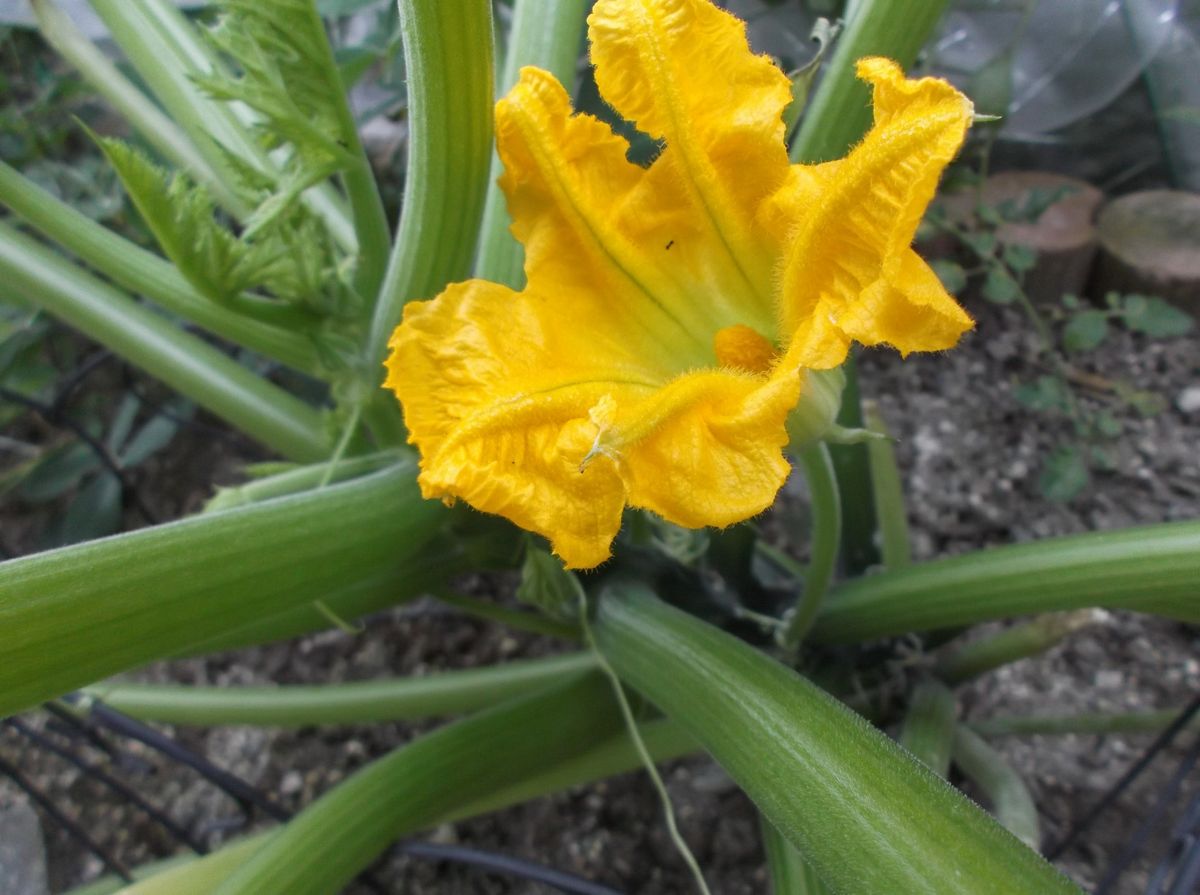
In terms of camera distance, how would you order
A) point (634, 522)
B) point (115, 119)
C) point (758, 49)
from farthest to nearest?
point (115, 119) → point (758, 49) → point (634, 522)

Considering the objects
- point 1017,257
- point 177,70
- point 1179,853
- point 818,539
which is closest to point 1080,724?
point 1179,853

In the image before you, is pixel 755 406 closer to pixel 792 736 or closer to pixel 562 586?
pixel 792 736

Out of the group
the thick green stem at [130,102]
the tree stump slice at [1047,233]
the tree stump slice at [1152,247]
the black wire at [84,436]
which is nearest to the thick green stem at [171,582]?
the thick green stem at [130,102]

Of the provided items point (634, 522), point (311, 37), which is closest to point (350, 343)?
point (311, 37)

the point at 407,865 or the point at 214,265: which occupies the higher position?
the point at 214,265

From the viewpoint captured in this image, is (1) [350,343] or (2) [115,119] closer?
(1) [350,343]

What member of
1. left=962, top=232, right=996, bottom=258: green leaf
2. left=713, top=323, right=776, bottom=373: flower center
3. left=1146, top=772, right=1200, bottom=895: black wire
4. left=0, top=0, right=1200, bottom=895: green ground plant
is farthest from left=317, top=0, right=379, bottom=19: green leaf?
left=1146, top=772, right=1200, bottom=895: black wire
